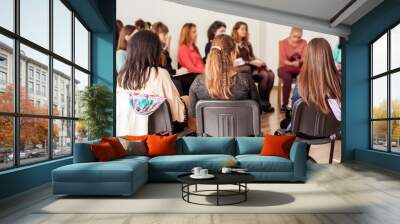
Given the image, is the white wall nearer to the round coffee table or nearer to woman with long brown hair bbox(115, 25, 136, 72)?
woman with long brown hair bbox(115, 25, 136, 72)

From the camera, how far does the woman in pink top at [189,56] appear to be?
877cm

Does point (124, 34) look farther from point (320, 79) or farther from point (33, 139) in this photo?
point (320, 79)

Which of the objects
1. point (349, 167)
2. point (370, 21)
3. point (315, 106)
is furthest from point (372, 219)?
point (370, 21)

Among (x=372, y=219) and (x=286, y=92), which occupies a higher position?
(x=286, y=92)

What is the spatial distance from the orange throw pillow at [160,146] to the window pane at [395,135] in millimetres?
4660

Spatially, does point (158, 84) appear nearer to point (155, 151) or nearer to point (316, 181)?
point (155, 151)

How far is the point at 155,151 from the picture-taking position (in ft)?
22.5

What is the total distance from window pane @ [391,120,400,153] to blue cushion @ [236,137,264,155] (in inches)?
121

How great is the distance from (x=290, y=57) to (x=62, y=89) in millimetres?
5006

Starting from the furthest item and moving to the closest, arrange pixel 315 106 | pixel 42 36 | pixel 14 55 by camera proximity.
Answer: pixel 315 106 → pixel 42 36 → pixel 14 55

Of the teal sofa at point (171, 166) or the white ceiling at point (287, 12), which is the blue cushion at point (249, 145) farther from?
the white ceiling at point (287, 12)

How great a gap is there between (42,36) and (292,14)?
5324 millimetres

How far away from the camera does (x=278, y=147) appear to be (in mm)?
6582

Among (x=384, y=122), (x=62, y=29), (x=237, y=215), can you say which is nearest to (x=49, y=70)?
(x=62, y=29)
